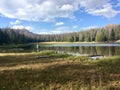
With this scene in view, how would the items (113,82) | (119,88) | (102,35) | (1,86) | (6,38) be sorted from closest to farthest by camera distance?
(119,88) < (1,86) < (113,82) < (6,38) < (102,35)

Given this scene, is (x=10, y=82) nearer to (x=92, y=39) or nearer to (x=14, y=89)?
(x=14, y=89)

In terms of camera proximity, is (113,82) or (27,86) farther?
(113,82)

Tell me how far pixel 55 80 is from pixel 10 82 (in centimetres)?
257

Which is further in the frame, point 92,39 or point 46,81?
point 92,39

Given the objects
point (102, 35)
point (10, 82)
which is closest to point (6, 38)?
point (102, 35)

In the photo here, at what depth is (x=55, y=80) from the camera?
13258mm

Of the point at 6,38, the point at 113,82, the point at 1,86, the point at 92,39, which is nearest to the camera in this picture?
the point at 1,86

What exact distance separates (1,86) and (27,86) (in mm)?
1347

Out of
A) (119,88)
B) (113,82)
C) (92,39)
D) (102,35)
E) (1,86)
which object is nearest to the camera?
(119,88)

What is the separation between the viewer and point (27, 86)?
11.8 m

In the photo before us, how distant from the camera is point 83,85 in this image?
11.7 metres

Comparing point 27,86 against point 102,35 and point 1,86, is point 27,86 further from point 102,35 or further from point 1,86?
point 102,35

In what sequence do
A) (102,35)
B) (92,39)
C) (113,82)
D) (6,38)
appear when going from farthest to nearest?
(92,39), (102,35), (6,38), (113,82)

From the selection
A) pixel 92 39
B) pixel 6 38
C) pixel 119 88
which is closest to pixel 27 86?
pixel 119 88
